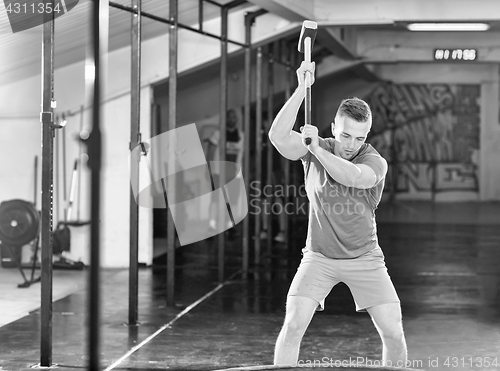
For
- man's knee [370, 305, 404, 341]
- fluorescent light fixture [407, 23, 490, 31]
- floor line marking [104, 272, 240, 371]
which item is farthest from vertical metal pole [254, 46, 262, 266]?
man's knee [370, 305, 404, 341]

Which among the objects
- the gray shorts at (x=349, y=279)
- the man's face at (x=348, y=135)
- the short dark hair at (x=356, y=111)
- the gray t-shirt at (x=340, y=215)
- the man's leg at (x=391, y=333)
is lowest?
the man's leg at (x=391, y=333)

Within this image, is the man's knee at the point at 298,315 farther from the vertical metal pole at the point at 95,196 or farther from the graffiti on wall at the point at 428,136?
the graffiti on wall at the point at 428,136

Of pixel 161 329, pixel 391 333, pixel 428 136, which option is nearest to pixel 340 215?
pixel 391 333

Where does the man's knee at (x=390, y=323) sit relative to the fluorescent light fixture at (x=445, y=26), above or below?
below

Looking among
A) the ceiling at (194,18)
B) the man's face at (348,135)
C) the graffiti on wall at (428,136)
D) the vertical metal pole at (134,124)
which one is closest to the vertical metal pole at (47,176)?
the vertical metal pole at (134,124)

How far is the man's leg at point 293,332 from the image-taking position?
3.91 m

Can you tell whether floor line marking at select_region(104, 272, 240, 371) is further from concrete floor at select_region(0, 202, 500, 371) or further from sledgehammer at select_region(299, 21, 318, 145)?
sledgehammer at select_region(299, 21, 318, 145)

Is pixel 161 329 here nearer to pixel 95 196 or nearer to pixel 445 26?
pixel 95 196

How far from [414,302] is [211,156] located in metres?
6.90

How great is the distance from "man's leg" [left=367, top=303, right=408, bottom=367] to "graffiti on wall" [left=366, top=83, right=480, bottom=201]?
63.0 feet

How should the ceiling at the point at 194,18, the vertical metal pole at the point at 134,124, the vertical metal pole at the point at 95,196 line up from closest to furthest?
the vertical metal pole at the point at 95,196
the vertical metal pole at the point at 134,124
the ceiling at the point at 194,18

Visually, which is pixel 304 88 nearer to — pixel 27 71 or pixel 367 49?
pixel 27 71

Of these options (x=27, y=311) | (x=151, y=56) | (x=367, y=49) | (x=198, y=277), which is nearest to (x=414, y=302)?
(x=198, y=277)

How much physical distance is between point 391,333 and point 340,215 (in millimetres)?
625
